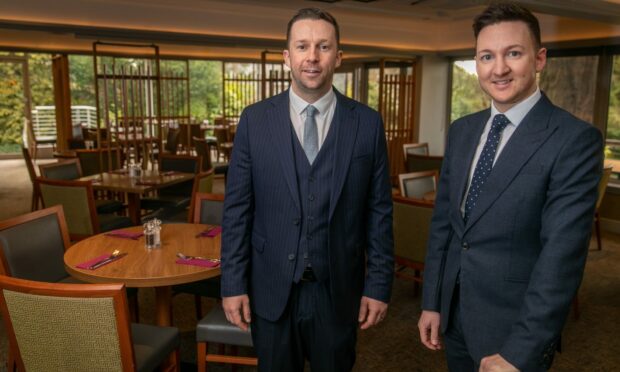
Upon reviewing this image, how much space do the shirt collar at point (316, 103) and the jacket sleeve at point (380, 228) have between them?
18 cm

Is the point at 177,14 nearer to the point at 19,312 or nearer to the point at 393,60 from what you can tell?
the point at 393,60

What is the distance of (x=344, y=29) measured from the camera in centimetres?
770

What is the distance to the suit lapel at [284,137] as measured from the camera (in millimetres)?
1633

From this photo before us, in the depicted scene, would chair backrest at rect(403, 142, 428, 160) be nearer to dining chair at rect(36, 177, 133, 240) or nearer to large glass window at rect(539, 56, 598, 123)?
large glass window at rect(539, 56, 598, 123)

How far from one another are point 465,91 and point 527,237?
7.48m

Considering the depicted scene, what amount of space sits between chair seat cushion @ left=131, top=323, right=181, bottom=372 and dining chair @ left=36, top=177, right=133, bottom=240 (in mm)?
1947

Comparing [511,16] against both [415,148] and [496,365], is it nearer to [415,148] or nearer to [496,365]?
[496,365]

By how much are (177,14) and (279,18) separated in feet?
4.64

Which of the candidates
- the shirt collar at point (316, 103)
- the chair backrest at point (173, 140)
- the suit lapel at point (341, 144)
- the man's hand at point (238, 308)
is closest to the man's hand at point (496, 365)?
the suit lapel at point (341, 144)

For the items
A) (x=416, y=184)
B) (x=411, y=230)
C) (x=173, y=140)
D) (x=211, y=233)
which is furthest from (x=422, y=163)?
(x=173, y=140)

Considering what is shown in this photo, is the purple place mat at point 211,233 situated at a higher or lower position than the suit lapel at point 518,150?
lower

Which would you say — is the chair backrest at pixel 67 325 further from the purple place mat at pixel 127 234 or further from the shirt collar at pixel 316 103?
the purple place mat at pixel 127 234

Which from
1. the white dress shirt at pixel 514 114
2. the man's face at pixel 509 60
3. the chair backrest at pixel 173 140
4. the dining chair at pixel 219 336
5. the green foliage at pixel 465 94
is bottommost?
the dining chair at pixel 219 336

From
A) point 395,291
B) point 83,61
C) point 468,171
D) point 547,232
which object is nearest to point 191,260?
point 468,171
